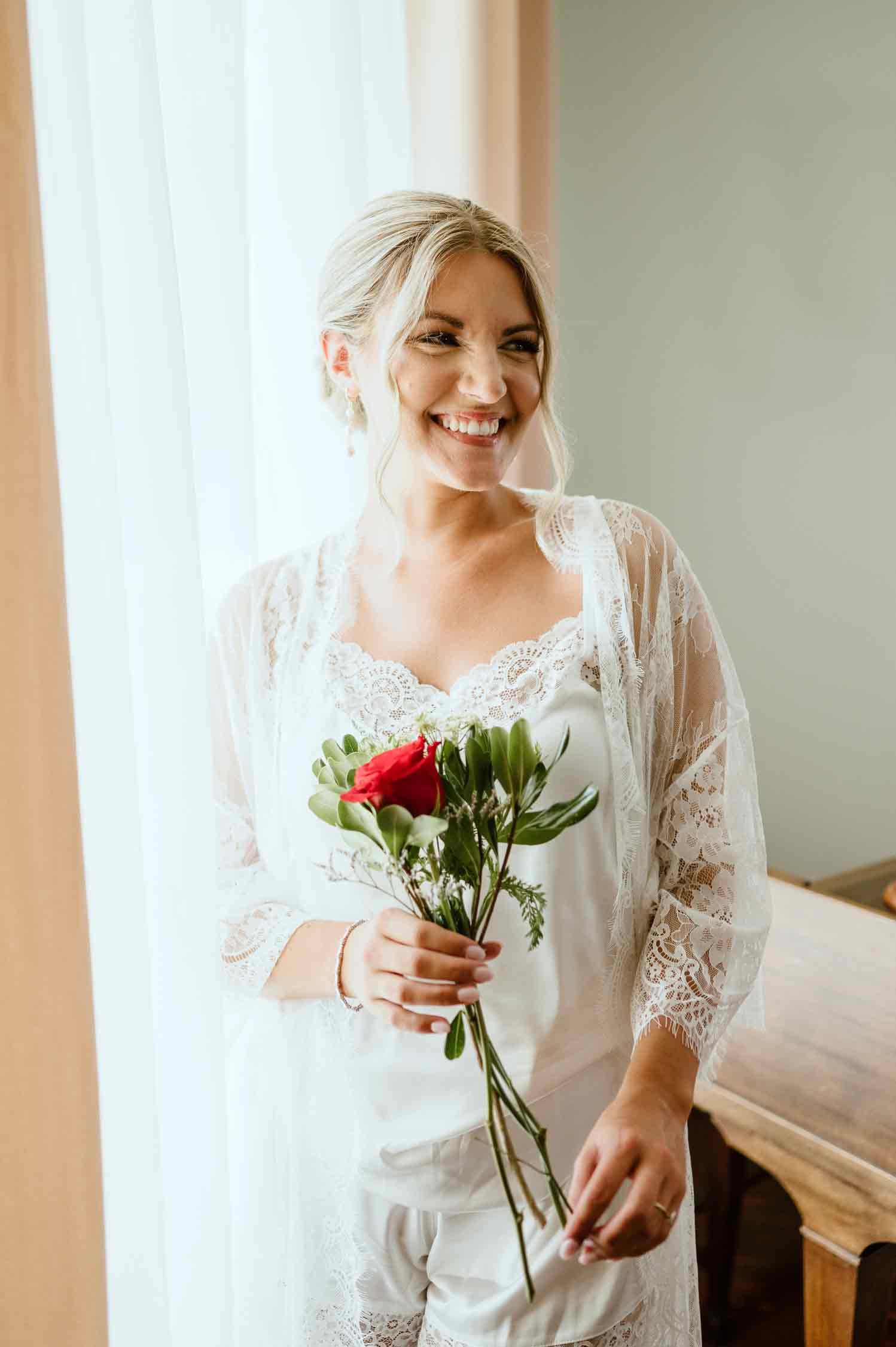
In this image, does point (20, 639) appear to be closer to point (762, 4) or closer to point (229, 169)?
point (229, 169)

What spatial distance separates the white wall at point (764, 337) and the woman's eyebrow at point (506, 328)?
67.6 inches

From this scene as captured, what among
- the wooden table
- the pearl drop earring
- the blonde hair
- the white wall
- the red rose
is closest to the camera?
the red rose

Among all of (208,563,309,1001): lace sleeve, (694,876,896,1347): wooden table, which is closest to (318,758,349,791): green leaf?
(208,563,309,1001): lace sleeve

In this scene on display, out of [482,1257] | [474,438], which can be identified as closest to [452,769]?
[474,438]

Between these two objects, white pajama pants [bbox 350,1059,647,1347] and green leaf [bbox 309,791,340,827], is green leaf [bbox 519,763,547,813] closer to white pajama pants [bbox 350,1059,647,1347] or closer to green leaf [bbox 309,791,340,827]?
green leaf [bbox 309,791,340,827]

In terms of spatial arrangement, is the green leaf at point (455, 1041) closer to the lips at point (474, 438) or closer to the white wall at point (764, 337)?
the lips at point (474, 438)

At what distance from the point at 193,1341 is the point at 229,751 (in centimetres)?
65

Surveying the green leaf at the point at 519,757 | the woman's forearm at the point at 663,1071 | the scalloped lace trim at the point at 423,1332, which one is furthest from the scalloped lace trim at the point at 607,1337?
the green leaf at the point at 519,757

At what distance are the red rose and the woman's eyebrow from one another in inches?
20.8

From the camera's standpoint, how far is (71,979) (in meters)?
1.12

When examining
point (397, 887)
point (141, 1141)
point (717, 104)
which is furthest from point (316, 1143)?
point (717, 104)

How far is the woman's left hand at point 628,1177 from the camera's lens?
93 cm

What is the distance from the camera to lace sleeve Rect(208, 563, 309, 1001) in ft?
4.15

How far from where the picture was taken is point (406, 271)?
A: 1211 millimetres
